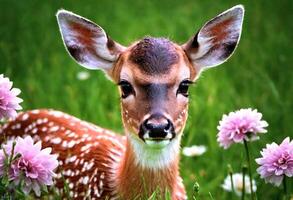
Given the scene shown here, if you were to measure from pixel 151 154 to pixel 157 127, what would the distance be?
0.52 meters

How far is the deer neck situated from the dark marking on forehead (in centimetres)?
42

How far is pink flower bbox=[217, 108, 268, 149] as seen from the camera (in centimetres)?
444

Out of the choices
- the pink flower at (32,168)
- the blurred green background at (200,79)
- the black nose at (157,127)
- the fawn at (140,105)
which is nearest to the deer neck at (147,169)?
the fawn at (140,105)

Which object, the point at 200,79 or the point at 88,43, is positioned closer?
the point at 88,43

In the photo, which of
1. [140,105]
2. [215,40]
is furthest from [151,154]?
[215,40]

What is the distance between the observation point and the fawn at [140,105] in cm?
443

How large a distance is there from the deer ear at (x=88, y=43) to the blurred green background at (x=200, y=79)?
131 centimetres

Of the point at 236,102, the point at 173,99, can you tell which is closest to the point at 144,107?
the point at 173,99

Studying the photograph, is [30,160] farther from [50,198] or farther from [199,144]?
[199,144]

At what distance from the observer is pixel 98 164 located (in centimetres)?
507

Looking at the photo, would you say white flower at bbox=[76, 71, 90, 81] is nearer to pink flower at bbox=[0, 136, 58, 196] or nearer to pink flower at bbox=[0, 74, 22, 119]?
pink flower at bbox=[0, 74, 22, 119]

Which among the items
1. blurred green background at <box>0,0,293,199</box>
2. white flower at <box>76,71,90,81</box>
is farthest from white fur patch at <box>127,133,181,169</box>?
white flower at <box>76,71,90,81</box>

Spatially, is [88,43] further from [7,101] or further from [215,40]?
[7,101]

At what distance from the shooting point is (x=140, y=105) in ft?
14.5
